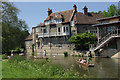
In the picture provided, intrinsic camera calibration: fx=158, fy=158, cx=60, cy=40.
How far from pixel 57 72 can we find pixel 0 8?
23.1 metres

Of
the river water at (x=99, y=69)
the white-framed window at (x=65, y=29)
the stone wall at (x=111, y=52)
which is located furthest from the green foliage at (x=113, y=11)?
the river water at (x=99, y=69)

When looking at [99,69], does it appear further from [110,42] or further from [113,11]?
[113,11]

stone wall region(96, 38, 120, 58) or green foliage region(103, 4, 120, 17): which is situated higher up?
green foliage region(103, 4, 120, 17)

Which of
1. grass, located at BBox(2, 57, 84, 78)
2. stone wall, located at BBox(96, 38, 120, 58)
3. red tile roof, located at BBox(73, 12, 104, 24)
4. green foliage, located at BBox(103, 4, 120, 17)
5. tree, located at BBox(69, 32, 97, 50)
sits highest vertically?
green foliage, located at BBox(103, 4, 120, 17)

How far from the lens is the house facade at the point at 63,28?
45812mm

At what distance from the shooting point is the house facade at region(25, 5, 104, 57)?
150 feet

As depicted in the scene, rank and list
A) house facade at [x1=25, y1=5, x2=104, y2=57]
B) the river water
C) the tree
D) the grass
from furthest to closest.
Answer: house facade at [x1=25, y1=5, x2=104, y2=57]
the tree
the river water
the grass

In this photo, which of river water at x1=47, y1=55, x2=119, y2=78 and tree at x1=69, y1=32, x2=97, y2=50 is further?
tree at x1=69, y1=32, x2=97, y2=50

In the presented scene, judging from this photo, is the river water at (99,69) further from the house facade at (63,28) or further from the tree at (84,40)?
the house facade at (63,28)

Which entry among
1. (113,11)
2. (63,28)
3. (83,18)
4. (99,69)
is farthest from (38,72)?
(113,11)

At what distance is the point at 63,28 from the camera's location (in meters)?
47.3

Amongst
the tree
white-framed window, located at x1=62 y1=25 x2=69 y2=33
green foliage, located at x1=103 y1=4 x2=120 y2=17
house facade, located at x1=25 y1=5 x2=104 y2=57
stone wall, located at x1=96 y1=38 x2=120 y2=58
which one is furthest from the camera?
green foliage, located at x1=103 y1=4 x2=120 y2=17

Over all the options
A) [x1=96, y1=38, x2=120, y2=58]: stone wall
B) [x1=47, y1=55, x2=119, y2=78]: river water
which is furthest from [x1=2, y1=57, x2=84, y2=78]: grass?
[x1=96, y1=38, x2=120, y2=58]: stone wall

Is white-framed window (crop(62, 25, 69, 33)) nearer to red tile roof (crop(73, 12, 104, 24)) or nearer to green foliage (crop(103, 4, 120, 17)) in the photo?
red tile roof (crop(73, 12, 104, 24))
